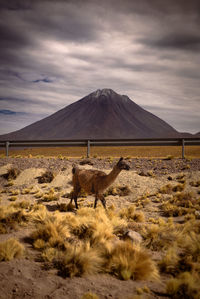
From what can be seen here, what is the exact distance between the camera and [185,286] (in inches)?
135

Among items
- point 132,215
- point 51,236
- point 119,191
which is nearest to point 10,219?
point 51,236

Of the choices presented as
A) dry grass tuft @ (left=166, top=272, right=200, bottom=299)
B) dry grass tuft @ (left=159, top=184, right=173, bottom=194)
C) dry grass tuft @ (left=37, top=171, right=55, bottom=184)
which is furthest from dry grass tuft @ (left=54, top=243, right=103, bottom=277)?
dry grass tuft @ (left=37, top=171, right=55, bottom=184)

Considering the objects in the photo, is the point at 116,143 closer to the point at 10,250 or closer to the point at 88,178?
the point at 88,178

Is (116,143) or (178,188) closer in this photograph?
(178,188)

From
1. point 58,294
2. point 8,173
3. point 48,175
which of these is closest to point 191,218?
point 58,294

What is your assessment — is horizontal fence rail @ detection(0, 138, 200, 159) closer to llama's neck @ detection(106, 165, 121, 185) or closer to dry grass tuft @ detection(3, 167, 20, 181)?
dry grass tuft @ detection(3, 167, 20, 181)

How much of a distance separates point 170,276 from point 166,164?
1035 centimetres

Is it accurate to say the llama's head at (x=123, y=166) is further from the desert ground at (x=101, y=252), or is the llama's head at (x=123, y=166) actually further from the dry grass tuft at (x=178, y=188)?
the dry grass tuft at (x=178, y=188)

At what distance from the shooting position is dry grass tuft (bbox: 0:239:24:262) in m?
4.25

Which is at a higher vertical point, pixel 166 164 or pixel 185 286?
pixel 166 164

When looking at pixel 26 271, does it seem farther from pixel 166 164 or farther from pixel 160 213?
pixel 166 164

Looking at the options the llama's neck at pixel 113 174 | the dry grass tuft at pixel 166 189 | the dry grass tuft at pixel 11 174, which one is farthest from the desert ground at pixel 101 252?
the dry grass tuft at pixel 11 174

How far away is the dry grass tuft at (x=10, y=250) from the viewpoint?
425 cm

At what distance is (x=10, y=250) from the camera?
4348 mm
